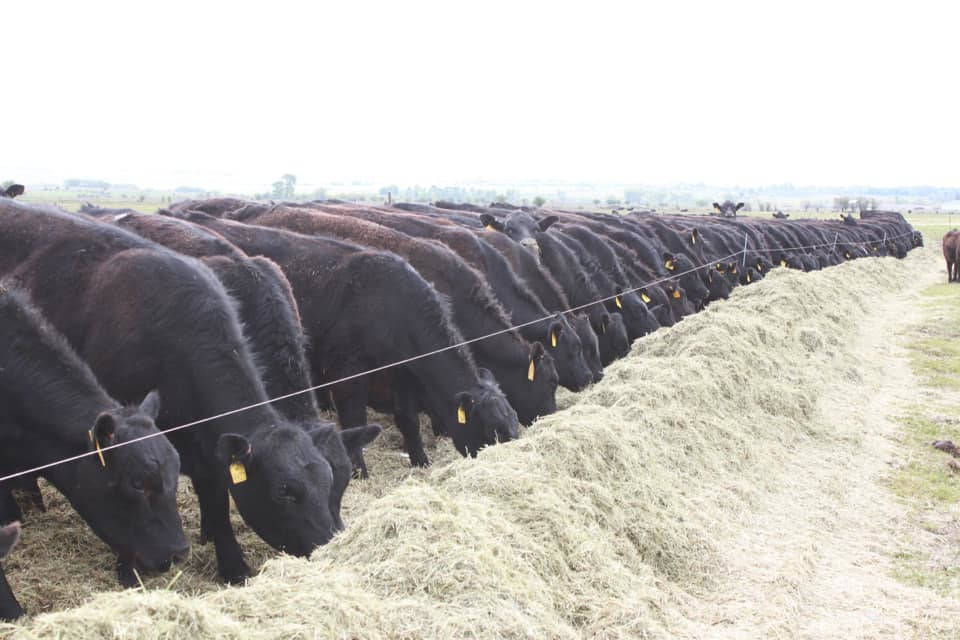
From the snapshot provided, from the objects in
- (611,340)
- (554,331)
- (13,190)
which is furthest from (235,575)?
(13,190)

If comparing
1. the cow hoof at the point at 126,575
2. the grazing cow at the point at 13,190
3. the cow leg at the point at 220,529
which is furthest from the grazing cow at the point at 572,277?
the grazing cow at the point at 13,190

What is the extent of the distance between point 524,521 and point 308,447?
4.95 ft

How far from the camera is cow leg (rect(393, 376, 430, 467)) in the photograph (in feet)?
26.0

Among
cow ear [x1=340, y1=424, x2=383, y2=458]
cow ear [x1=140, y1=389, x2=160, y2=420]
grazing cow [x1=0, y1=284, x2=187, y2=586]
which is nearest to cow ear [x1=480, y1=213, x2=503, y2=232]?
cow ear [x1=340, y1=424, x2=383, y2=458]

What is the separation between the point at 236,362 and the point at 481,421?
248cm

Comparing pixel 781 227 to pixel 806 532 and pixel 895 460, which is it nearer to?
pixel 895 460

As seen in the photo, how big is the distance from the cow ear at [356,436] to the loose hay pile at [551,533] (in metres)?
0.42

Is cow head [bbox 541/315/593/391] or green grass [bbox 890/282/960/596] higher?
cow head [bbox 541/315/593/391]

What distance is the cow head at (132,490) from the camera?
178 inches

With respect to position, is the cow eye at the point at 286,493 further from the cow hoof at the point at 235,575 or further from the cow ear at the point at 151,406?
the cow ear at the point at 151,406

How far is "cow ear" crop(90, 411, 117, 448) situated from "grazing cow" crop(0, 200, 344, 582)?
0.68 metres

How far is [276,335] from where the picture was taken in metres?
6.30

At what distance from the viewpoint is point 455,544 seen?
4.20 meters

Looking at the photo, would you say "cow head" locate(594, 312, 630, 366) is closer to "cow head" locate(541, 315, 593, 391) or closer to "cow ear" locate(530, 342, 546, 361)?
"cow head" locate(541, 315, 593, 391)
